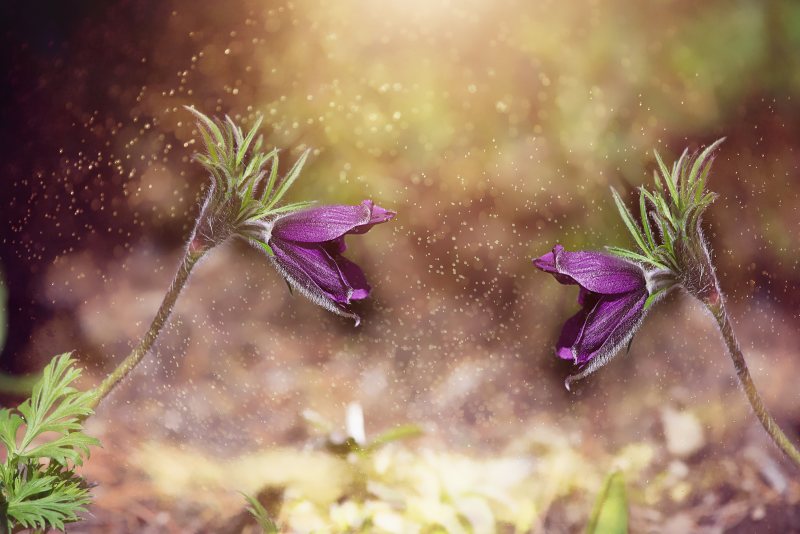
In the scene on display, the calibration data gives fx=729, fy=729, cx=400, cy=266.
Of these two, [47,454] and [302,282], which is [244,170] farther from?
[47,454]

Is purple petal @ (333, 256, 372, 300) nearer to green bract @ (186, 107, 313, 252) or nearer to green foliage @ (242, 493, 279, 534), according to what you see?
green bract @ (186, 107, 313, 252)

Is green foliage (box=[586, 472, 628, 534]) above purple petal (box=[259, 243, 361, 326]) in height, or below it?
below

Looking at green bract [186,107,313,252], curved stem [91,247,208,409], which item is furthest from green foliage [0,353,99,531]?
green bract [186,107,313,252]

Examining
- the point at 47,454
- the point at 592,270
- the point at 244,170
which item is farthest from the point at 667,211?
the point at 47,454

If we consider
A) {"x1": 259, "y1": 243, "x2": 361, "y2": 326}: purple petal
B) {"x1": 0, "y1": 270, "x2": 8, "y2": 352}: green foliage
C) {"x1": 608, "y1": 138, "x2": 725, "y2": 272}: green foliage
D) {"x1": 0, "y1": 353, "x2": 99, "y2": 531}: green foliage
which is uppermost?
{"x1": 608, "y1": 138, "x2": 725, "y2": 272}: green foliage

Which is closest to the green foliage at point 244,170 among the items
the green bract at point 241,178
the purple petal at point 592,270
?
the green bract at point 241,178

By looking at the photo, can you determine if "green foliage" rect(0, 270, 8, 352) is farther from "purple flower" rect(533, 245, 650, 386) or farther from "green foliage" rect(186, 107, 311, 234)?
"purple flower" rect(533, 245, 650, 386)

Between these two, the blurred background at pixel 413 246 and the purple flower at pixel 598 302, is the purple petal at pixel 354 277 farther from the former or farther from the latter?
the purple flower at pixel 598 302
